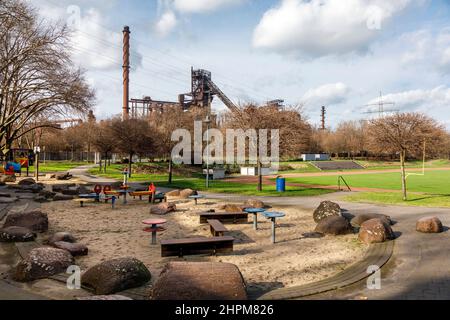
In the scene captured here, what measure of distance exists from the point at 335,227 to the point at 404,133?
9.70 m

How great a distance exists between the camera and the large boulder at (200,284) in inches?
213

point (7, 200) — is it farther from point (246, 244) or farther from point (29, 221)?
point (246, 244)

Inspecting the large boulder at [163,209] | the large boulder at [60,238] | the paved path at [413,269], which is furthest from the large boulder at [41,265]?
the large boulder at [163,209]

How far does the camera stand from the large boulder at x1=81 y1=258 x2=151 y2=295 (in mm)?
6219

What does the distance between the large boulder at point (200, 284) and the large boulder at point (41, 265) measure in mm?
2797

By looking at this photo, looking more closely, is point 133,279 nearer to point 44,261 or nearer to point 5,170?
point 44,261

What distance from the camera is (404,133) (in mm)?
17906

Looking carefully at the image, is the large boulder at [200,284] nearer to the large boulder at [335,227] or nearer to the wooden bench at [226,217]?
the large boulder at [335,227]

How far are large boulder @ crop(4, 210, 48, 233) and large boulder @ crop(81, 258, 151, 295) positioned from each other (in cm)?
581

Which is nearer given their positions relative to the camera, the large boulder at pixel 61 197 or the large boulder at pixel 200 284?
the large boulder at pixel 200 284

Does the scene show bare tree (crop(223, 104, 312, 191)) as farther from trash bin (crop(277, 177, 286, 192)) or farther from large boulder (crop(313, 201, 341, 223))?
large boulder (crop(313, 201, 341, 223))

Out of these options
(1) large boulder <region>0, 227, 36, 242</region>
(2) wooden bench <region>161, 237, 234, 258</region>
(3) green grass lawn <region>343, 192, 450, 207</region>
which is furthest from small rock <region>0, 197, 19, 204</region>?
(3) green grass lawn <region>343, 192, 450, 207</region>

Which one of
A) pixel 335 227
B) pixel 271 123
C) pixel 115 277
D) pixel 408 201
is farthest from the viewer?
pixel 271 123

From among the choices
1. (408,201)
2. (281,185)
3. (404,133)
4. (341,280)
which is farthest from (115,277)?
(281,185)
